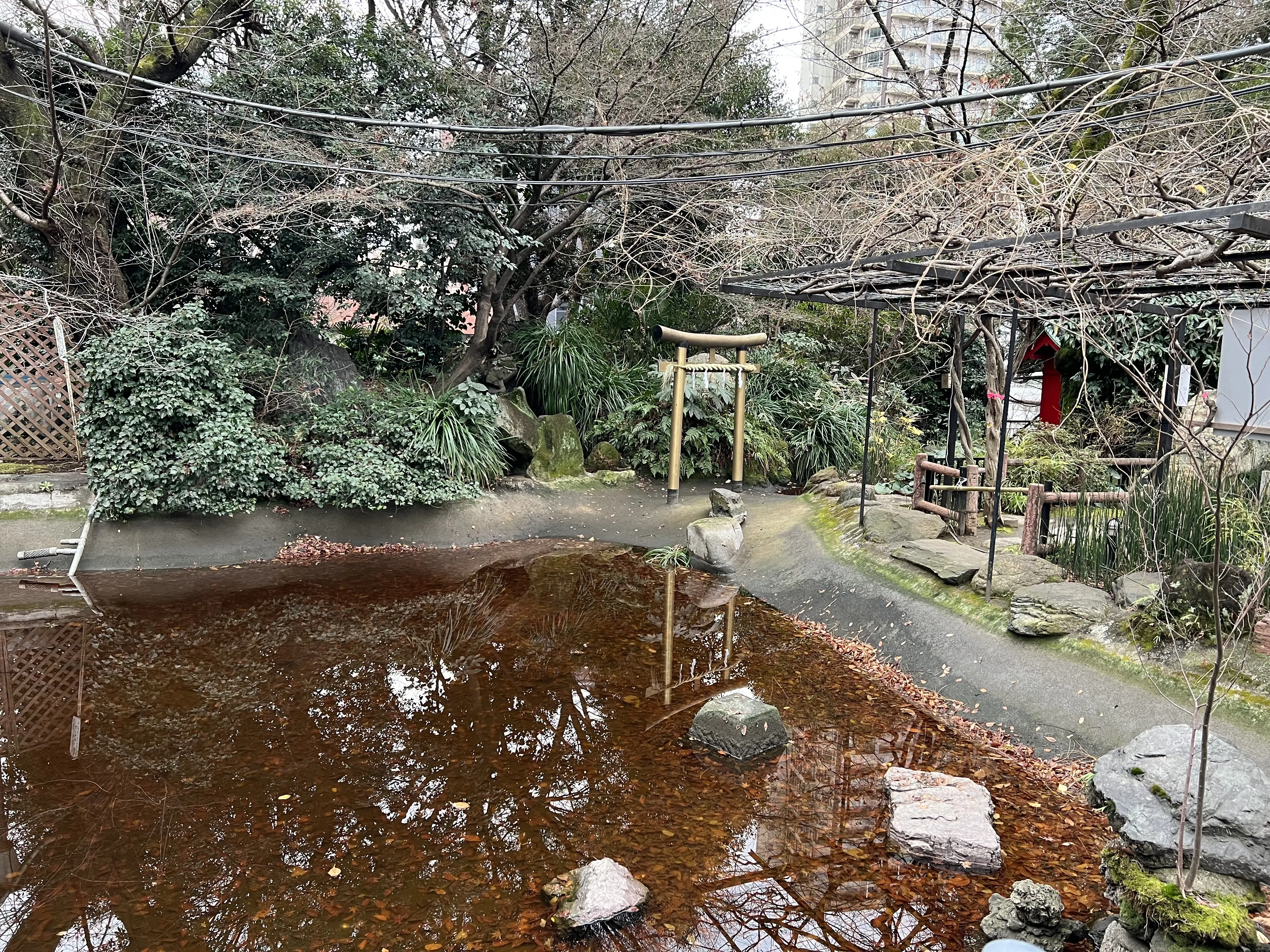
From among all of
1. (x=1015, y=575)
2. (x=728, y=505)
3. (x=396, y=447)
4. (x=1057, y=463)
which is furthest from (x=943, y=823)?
(x=396, y=447)

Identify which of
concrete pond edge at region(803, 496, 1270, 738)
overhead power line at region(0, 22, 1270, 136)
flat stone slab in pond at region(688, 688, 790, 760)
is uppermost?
overhead power line at region(0, 22, 1270, 136)

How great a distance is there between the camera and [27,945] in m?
2.97

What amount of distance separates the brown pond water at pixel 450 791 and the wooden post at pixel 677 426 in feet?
9.94

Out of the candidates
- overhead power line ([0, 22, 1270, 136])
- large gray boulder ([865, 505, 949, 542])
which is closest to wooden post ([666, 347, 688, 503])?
large gray boulder ([865, 505, 949, 542])

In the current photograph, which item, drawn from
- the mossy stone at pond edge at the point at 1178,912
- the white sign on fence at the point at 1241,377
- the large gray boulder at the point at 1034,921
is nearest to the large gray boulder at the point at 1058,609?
the large gray boulder at the point at 1034,921

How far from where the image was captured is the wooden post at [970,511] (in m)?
7.05

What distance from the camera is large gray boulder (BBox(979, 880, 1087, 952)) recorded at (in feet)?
9.62

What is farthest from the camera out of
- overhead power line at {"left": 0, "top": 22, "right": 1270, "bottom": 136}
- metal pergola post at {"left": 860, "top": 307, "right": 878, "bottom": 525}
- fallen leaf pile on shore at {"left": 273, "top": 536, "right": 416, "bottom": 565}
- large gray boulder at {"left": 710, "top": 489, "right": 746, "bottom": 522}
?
large gray boulder at {"left": 710, "top": 489, "right": 746, "bottom": 522}

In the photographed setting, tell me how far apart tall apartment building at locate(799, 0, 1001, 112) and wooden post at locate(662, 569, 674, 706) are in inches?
203

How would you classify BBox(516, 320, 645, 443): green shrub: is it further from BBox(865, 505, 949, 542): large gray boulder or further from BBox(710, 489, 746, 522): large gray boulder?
BBox(865, 505, 949, 542): large gray boulder

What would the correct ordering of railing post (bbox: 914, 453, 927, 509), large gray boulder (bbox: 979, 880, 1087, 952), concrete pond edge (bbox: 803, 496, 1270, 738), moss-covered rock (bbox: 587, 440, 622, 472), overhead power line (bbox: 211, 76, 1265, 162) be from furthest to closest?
moss-covered rock (bbox: 587, 440, 622, 472) → railing post (bbox: 914, 453, 927, 509) → overhead power line (bbox: 211, 76, 1265, 162) → concrete pond edge (bbox: 803, 496, 1270, 738) → large gray boulder (bbox: 979, 880, 1087, 952)

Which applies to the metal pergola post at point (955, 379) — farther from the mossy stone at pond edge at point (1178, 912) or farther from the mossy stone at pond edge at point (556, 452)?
the mossy stone at pond edge at point (556, 452)

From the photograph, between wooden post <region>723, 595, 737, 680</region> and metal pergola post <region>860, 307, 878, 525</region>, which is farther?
metal pergola post <region>860, 307, 878, 525</region>

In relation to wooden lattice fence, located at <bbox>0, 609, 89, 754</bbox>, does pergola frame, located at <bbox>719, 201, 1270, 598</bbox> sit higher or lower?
higher
